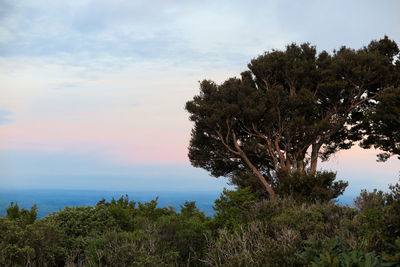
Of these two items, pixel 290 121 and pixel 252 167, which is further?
pixel 252 167

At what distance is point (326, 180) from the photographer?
23688mm

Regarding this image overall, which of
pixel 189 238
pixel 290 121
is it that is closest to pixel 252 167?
pixel 290 121

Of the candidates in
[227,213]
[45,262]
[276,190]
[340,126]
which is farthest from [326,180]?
[45,262]

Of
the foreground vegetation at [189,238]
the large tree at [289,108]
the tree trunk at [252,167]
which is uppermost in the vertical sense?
the large tree at [289,108]

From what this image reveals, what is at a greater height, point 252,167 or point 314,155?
point 314,155

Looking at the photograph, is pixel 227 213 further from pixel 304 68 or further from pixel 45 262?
pixel 304 68

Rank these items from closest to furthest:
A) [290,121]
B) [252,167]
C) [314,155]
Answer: [290,121] < [252,167] < [314,155]

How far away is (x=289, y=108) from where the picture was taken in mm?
25500

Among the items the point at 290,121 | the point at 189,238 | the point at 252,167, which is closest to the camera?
the point at 189,238

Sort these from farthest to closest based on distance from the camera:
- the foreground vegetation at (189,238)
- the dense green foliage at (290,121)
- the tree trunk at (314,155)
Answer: the tree trunk at (314,155) → the dense green foliage at (290,121) → the foreground vegetation at (189,238)

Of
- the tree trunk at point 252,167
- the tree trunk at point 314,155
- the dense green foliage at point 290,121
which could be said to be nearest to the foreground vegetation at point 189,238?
the dense green foliage at point 290,121

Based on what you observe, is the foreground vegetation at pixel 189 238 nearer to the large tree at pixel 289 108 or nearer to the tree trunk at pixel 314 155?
the large tree at pixel 289 108

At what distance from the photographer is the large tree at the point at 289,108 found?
2514 cm

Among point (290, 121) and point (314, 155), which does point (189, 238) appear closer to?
point (290, 121)
